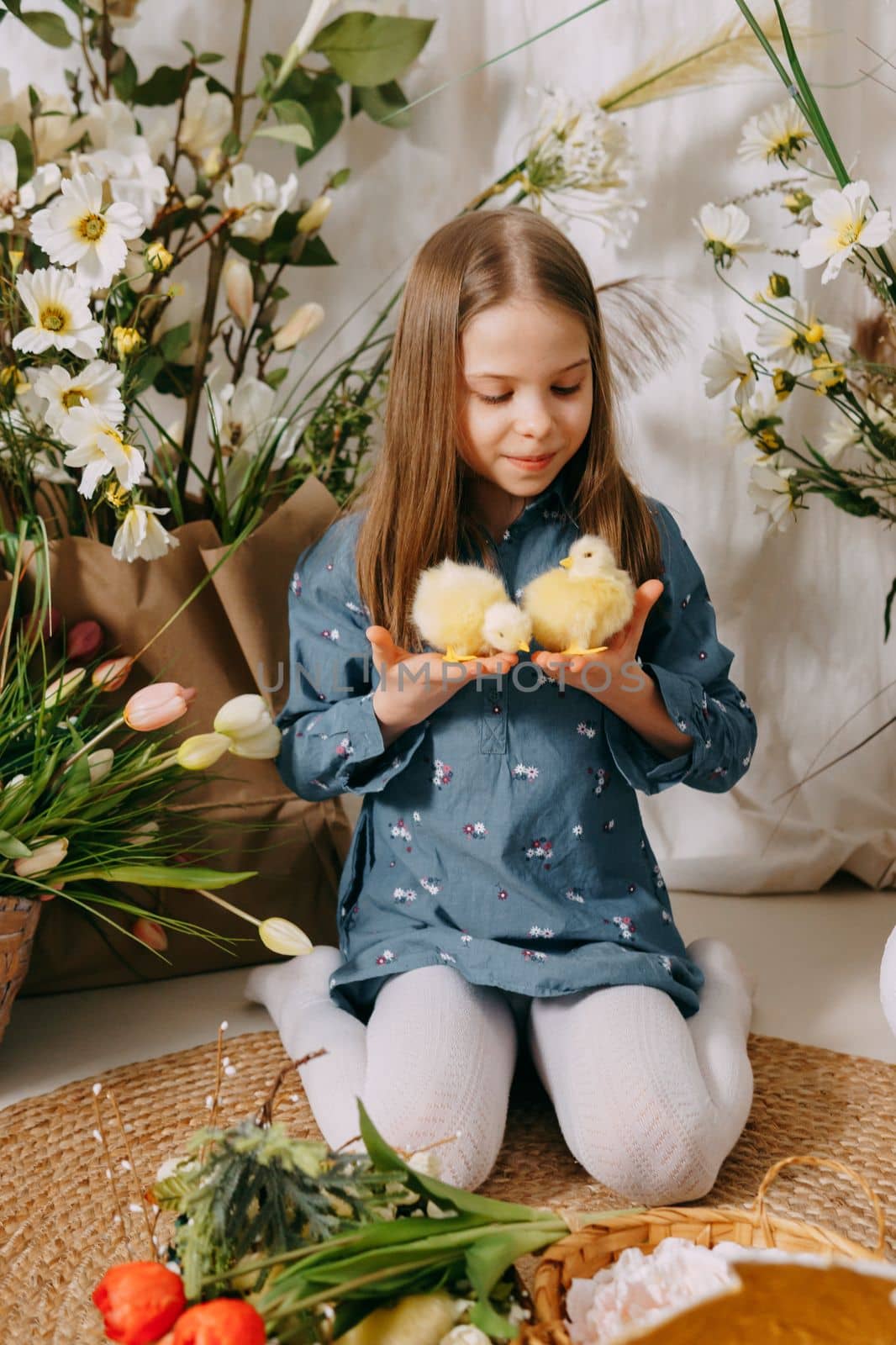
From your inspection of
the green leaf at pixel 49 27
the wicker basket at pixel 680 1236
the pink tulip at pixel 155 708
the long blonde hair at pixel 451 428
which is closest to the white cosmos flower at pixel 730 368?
the long blonde hair at pixel 451 428

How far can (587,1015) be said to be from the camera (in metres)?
1.11

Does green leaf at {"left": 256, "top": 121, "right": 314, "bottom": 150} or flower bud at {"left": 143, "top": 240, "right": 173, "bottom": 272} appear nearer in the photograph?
flower bud at {"left": 143, "top": 240, "right": 173, "bottom": 272}

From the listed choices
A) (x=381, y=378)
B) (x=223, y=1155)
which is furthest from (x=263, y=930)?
(x=381, y=378)

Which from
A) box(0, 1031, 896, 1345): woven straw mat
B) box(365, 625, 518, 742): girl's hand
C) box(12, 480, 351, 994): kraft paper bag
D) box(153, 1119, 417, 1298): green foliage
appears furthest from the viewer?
box(12, 480, 351, 994): kraft paper bag

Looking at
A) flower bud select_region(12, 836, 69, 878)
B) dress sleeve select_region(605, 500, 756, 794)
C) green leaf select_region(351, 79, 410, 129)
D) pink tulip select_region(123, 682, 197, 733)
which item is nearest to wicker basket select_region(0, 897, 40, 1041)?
flower bud select_region(12, 836, 69, 878)

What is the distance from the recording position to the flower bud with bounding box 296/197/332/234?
152 centimetres

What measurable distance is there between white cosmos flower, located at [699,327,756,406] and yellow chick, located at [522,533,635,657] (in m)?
0.50

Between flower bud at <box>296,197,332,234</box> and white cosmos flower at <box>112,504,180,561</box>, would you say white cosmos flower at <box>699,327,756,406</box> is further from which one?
white cosmos flower at <box>112,504,180,561</box>

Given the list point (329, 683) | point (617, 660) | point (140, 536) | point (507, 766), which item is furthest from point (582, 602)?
point (140, 536)

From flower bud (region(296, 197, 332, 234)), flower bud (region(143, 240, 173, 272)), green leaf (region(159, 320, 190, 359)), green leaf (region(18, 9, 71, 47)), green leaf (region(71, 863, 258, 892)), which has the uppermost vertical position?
green leaf (region(18, 9, 71, 47))

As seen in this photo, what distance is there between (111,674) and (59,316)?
0.34 meters

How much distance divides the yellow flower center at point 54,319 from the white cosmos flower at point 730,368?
2.31 ft

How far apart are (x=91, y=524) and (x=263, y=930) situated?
1.66 ft

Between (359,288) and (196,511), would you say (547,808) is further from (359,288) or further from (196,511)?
(359,288)
